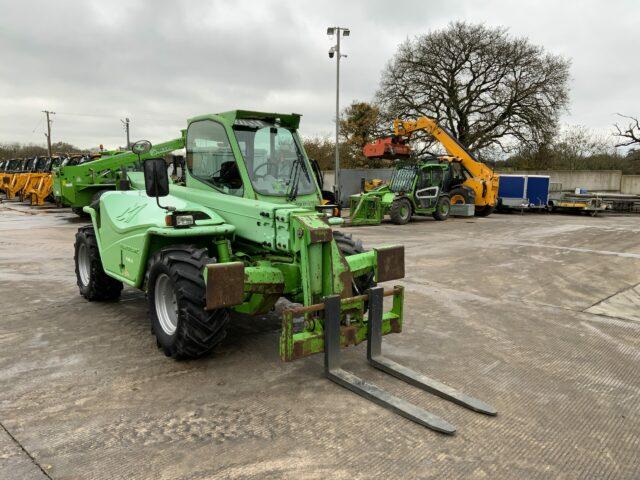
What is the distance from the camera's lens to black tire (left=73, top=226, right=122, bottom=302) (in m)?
6.19

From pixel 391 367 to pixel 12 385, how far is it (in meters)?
3.08

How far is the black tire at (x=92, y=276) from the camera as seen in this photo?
6188 millimetres

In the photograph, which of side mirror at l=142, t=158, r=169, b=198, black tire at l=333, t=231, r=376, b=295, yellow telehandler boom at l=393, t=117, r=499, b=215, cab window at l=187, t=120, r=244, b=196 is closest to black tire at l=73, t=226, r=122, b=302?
cab window at l=187, t=120, r=244, b=196

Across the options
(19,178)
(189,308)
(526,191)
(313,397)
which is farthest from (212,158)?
(19,178)

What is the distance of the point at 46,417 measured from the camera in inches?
136

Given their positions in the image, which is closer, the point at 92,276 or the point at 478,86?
the point at 92,276

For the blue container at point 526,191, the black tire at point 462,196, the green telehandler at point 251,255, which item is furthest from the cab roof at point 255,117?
the blue container at point 526,191

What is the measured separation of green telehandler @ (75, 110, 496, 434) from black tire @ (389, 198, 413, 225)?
40.0 ft

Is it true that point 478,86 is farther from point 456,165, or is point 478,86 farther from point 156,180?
point 156,180

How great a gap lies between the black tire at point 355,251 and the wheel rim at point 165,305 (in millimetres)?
1636

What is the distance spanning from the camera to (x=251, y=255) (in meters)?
4.92

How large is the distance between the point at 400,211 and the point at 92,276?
12703mm

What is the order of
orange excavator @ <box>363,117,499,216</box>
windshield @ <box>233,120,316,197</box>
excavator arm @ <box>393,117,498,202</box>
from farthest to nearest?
excavator arm @ <box>393,117,498,202</box> → orange excavator @ <box>363,117,499,216</box> → windshield @ <box>233,120,316,197</box>

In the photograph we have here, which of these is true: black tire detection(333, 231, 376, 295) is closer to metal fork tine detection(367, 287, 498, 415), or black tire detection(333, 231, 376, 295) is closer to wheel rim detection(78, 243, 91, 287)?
metal fork tine detection(367, 287, 498, 415)
